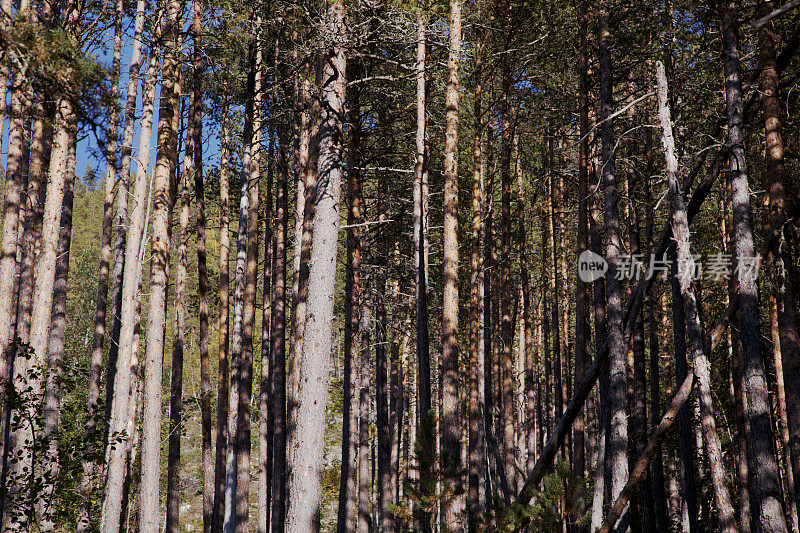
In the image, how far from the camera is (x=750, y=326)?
7770 mm

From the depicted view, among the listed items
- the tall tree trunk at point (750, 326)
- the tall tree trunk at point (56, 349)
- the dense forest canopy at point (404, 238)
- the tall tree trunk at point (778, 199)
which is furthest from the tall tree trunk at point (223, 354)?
the tall tree trunk at point (778, 199)

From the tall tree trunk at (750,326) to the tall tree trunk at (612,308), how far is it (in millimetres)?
Answer: 1781

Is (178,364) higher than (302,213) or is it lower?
lower

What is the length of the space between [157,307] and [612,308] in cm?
→ 820

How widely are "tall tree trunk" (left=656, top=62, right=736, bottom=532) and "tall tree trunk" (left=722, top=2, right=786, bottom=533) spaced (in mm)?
400

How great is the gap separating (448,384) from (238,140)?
10.6 metres

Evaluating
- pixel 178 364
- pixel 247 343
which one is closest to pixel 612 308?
pixel 247 343

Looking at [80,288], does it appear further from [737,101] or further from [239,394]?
[737,101]

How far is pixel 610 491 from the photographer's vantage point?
30.1 feet

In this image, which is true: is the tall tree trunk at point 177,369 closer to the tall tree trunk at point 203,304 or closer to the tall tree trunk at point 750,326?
the tall tree trunk at point 203,304

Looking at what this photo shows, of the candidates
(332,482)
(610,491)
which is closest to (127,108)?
(610,491)

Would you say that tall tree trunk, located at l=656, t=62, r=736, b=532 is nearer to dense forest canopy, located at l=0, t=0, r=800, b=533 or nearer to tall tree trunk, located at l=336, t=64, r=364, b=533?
dense forest canopy, located at l=0, t=0, r=800, b=533

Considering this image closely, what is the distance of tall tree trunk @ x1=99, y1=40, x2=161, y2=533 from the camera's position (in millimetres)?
9562

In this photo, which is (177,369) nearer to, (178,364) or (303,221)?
(178,364)
